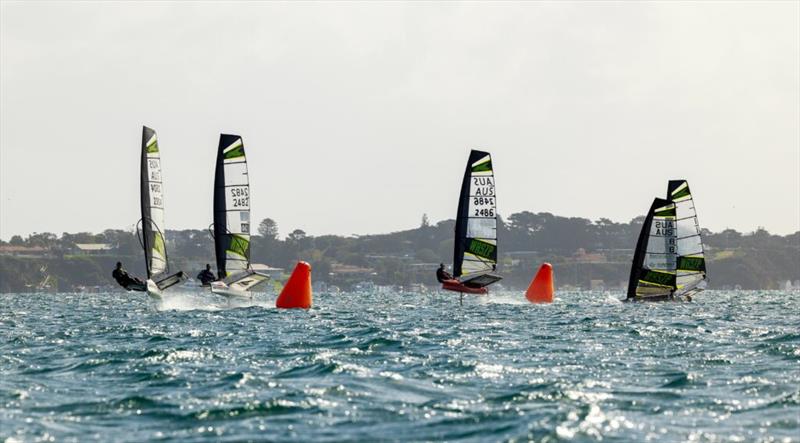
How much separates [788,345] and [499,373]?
7.59 meters

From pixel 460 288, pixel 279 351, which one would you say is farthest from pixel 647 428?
pixel 460 288

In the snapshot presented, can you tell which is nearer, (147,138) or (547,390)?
(547,390)

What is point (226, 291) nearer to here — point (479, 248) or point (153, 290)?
point (153, 290)

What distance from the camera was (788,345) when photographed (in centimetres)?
2433

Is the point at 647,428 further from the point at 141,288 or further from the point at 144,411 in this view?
the point at 141,288

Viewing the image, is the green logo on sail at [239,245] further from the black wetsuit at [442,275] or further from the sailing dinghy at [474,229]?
the sailing dinghy at [474,229]

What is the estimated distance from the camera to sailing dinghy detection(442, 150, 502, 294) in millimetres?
48125

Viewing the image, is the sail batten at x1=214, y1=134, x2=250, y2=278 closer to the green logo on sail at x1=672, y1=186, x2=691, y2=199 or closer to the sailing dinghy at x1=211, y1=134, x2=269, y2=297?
the sailing dinghy at x1=211, y1=134, x2=269, y2=297

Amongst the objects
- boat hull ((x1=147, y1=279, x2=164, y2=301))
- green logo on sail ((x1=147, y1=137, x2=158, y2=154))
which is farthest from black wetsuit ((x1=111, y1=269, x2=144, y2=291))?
green logo on sail ((x1=147, y1=137, x2=158, y2=154))

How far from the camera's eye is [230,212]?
43.7 metres

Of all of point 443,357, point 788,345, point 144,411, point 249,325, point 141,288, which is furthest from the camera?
point 141,288

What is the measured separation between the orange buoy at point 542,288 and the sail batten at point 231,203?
53.6 feet

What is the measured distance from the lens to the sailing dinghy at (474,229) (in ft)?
158

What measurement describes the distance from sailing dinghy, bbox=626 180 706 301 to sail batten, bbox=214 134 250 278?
16.3 metres
